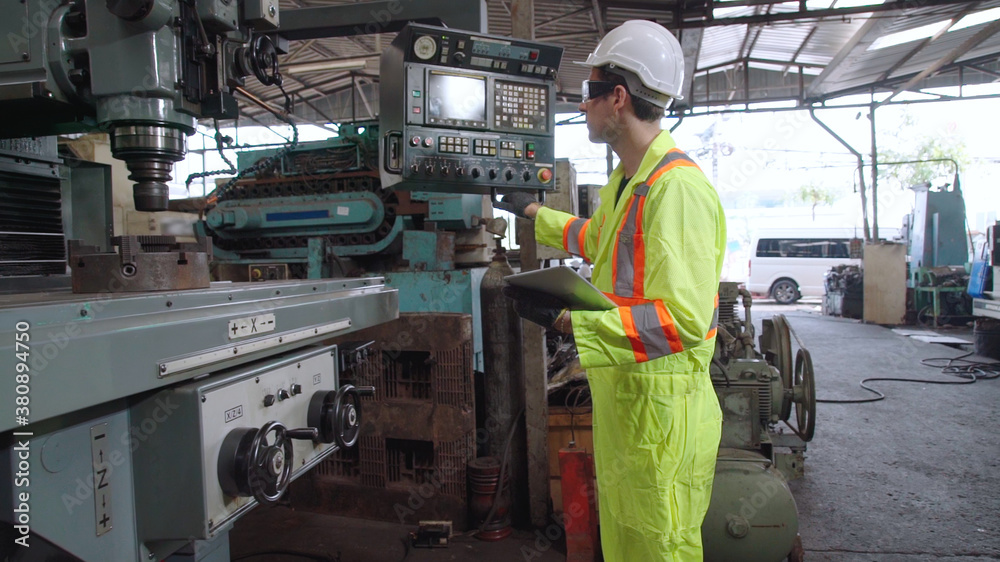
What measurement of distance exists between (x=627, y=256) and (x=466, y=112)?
2.68 feet

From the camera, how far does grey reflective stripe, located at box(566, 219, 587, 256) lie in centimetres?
188

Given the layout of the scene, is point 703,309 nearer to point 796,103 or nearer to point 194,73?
point 194,73

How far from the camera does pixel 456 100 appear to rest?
1922 mm

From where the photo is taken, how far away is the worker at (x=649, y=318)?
129 cm

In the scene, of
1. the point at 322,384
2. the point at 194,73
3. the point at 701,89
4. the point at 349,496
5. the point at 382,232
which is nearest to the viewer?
the point at 194,73

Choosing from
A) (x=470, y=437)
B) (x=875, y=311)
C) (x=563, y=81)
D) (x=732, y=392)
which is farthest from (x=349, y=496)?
(x=875, y=311)

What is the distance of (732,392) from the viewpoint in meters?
2.81

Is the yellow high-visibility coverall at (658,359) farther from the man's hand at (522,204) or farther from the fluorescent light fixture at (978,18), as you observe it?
the fluorescent light fixture at (978,18)

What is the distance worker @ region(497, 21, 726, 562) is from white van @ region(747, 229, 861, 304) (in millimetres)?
11249

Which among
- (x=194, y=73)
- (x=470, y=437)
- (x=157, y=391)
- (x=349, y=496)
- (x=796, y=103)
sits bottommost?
(x=349, y=496)

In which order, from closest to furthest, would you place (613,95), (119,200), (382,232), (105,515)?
(105,515) → (613,95) → (382,232) → (119,200)

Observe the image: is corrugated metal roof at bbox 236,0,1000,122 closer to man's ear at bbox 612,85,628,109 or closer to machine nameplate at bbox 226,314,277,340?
man's ear at bbox 612,85,628,109

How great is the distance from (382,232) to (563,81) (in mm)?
5702

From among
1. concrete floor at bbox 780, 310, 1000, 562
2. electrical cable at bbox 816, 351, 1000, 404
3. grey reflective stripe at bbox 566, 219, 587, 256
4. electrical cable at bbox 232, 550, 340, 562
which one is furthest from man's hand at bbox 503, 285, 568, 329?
electrical cable at bbox 816, 351, 1000, 404
